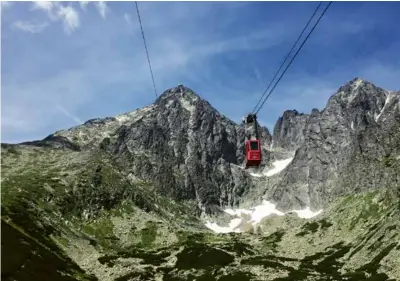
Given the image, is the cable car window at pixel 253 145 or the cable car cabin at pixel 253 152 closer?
the cable car cabin at pixel 253 152

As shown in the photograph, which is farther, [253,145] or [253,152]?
[253,145]

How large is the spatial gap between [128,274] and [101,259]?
81.7 feet

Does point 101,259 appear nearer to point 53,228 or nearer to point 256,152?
point 53,228

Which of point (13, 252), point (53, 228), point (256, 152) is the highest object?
point (53, 228)

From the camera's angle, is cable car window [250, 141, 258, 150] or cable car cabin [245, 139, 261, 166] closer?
cable car cabin [245, 139, 261, 166]

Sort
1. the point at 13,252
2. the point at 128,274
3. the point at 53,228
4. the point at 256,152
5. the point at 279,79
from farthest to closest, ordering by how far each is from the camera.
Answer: the point at 53,228 → the point at 128,274 → the point at 13,252 → the point at 256,152 → the point at 279,79

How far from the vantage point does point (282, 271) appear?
525 ft

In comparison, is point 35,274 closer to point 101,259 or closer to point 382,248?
point 101,259

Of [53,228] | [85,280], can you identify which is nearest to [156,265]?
[85,280]

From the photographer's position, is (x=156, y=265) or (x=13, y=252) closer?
(x=13, y=252)

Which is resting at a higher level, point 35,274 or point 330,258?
point 330,258

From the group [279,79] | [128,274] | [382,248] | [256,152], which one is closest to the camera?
[279,79]

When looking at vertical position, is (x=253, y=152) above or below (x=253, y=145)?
below

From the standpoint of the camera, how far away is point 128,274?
154500 mm
